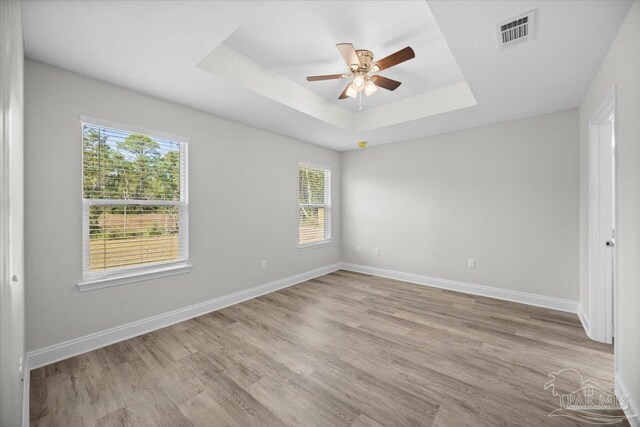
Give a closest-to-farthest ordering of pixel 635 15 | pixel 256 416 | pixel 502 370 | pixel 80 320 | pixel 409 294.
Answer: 1. pixel 635 15
2. pixel 256 416
3. pixel 502 370
4. pixel 80 320
5. pixel 409 294

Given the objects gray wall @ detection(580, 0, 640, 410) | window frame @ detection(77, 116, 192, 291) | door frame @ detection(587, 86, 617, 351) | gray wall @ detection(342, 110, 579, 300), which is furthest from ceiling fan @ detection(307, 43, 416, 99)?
gray wall @ detection(342, 110, 579, 300)

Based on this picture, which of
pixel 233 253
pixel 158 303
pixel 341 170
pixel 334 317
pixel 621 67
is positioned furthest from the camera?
pixel 341 170

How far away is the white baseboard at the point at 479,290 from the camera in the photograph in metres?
3.34

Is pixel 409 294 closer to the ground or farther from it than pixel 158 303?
closer to the ground

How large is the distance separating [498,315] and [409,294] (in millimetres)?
1129

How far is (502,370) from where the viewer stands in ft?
6.92

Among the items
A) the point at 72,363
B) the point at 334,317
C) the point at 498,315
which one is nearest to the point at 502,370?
the point at 498,315

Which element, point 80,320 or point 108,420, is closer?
point 108,420

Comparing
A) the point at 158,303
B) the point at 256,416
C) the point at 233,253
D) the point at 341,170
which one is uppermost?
the point at 341,170

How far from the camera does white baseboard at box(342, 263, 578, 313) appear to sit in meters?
3.34

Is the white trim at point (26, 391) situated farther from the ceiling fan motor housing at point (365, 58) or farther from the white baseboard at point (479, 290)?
the white baseboard at point (479, 290)

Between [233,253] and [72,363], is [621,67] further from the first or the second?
[72,363]

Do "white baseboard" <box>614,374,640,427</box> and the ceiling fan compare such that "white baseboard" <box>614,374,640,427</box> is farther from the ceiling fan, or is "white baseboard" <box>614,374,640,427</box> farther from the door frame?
the ceiling fan

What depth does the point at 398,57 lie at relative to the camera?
2162mm
